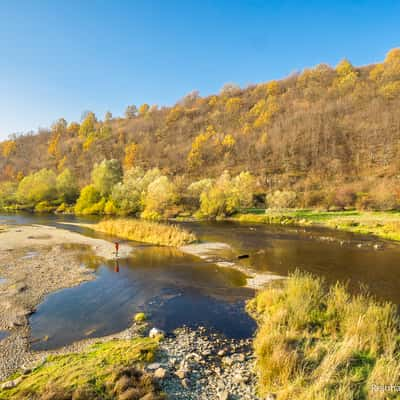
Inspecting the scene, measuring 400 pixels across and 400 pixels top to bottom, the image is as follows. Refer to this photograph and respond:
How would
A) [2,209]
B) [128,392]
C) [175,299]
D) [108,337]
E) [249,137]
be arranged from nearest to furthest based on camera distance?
[128,392], [108,337], [175,299], [2,209], [249,137]

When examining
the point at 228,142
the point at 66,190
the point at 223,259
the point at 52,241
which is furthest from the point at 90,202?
the point at 228,142

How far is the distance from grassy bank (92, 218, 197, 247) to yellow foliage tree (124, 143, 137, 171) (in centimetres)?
8363

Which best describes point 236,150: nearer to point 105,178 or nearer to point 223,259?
point 105,178

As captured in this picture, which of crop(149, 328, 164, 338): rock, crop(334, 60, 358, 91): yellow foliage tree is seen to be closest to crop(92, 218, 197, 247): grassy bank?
crop(149, 328, 164, 338): rock

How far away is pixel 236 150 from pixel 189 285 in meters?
100

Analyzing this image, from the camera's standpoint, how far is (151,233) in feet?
102

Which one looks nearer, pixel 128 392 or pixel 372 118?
pixel 128 392

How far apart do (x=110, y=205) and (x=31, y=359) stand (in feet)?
188

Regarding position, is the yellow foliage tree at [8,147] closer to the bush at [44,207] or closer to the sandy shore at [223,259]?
the bush at [44,207]

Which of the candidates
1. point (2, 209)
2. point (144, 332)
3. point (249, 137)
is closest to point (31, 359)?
point (144, 332)

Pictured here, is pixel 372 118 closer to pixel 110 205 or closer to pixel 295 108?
pixel 295 108

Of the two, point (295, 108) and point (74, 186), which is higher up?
point (295, 108)

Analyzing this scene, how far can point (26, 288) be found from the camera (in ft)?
48.9

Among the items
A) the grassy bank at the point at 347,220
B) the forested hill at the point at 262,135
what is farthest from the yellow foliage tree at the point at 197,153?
the grassy bank at the point at 347,220
